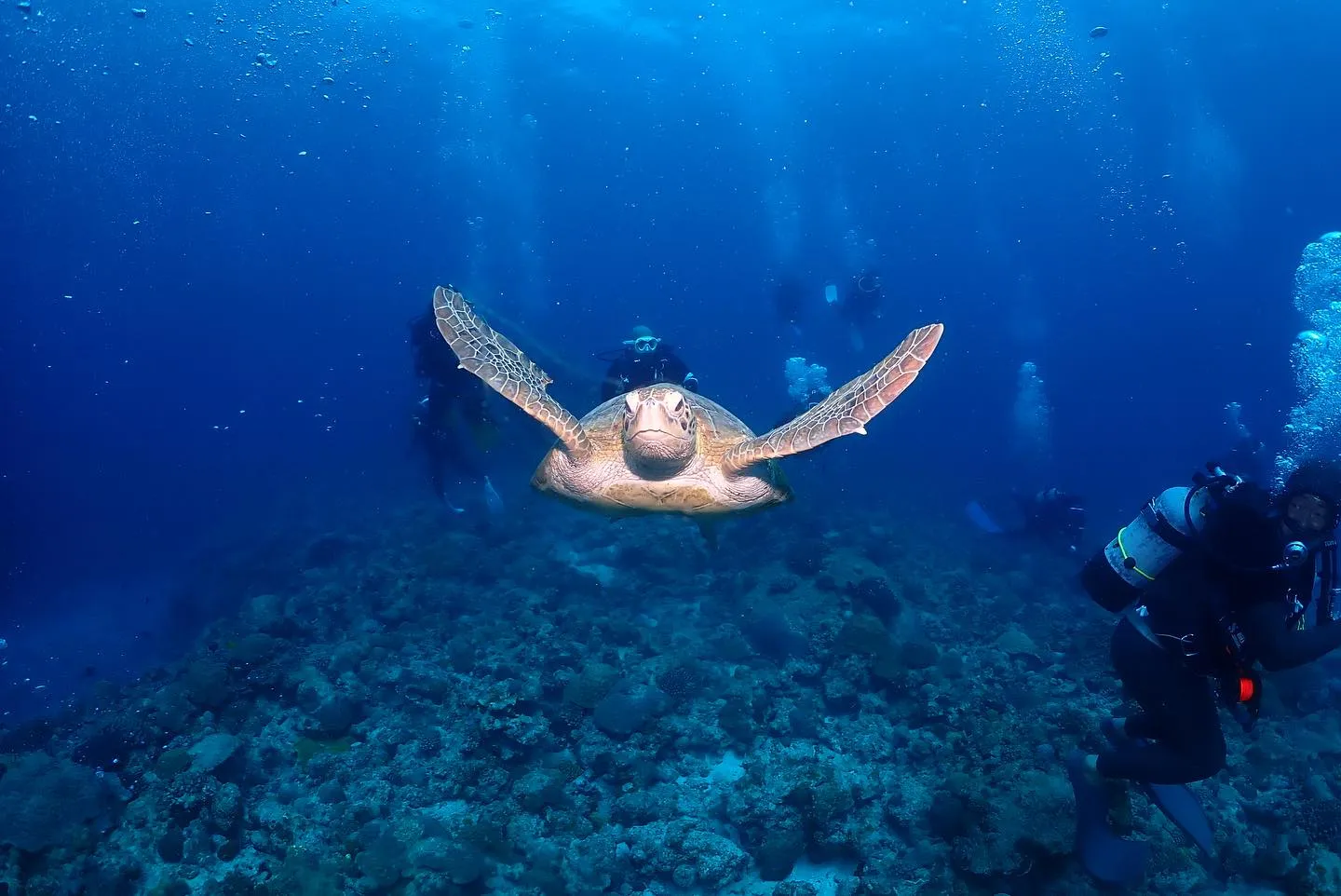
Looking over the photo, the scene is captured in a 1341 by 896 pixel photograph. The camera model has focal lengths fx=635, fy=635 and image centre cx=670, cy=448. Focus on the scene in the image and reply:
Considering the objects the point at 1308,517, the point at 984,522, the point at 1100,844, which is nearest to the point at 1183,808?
the point at 1100,844

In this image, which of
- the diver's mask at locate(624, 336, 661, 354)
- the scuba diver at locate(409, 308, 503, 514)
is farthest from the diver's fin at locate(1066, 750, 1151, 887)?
the scuba diver at locate(409, 308, 503, 514)

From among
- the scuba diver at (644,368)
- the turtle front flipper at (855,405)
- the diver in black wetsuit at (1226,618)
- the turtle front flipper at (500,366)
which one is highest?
Answer: the scuba diver at (644,368)

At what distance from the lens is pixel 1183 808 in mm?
5266

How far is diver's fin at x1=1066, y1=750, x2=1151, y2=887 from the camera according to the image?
16.7 feet

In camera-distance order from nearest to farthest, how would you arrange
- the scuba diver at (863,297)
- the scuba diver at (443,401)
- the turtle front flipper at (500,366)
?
1. the turtle front flipper at (500,366)
2. the scuba diver at (443,401)
3. the scuba diver at (863,297)

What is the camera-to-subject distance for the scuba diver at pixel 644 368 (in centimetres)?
918

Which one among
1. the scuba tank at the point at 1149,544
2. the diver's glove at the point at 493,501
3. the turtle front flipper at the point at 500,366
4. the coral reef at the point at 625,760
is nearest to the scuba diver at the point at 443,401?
the diver's glove at the point at 493,501

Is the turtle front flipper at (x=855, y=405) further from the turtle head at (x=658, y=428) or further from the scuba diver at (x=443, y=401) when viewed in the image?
the scuba diver at (x=443, y=401)

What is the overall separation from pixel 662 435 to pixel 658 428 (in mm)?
60

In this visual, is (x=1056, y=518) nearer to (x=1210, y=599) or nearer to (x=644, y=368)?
(x=644, y=368)

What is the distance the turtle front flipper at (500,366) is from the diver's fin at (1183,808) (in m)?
5.08

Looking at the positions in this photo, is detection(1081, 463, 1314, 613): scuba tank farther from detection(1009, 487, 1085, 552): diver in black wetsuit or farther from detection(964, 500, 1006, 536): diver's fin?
detection(964, 500, 1006, 536): diver's fin

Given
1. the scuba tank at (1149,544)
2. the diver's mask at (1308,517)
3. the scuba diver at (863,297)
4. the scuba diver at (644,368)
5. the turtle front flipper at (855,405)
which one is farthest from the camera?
the scuba diver at (863,297)

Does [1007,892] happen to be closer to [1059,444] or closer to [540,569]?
[540,569]
